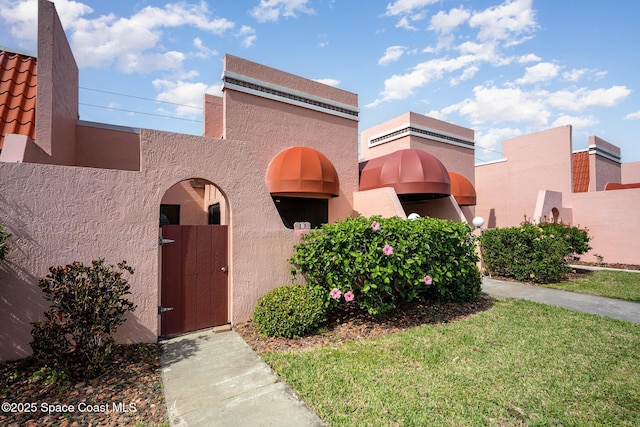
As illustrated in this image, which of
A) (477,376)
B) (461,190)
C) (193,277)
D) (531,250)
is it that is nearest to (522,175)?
(461,190)

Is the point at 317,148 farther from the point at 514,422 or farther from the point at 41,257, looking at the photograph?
the point at 514,422

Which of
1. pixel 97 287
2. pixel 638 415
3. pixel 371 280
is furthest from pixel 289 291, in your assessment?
pixel 638 415

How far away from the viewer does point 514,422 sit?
3334mm

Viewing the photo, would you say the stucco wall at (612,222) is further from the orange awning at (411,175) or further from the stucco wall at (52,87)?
the stucco wall at (52,87)

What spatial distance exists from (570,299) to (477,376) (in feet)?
22.4

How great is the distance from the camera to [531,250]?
434 inches

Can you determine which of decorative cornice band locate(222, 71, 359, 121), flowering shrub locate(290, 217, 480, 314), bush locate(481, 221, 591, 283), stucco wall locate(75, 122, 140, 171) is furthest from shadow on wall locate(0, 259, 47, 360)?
bush locate(481, 221, 591, 283)

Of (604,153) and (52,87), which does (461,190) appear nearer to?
(604,153)

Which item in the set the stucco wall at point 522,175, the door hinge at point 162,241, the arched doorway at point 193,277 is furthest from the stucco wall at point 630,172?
the door hinge at point 162,241

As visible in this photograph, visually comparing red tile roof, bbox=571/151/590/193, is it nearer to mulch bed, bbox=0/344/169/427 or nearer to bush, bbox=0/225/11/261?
mulch bed, bbox=0/344/169/427

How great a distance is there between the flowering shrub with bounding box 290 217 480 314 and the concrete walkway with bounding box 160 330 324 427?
88.3 inches

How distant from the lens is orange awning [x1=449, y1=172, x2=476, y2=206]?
15.2 meters

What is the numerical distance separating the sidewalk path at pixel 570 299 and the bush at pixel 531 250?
79 cm

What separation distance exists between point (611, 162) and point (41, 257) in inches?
1303
